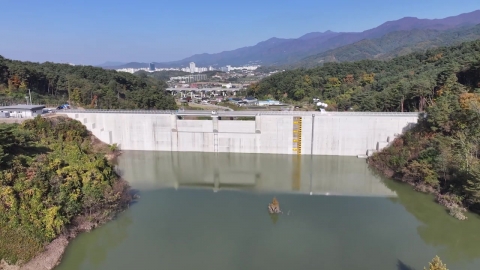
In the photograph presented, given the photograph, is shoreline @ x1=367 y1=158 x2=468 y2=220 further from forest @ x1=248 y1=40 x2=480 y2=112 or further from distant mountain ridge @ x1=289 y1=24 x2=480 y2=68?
distant mountain ridge @ x1=289 y1=24 x2=480 y2=68

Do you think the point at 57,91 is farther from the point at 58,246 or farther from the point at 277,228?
the point at 277,228

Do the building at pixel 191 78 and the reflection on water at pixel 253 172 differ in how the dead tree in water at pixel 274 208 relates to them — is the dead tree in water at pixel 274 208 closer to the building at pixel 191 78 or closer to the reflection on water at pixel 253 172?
the reflection on water at pixel 253 172

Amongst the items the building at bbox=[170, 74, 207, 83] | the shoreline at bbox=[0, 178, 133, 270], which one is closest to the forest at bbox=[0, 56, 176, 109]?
the shoreline at bbox=[0, 178, 133, 270]

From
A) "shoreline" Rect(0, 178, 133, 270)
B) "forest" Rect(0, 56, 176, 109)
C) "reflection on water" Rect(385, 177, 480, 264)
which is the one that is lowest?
"reflection on water" Rect(385, 177, 480, 264)

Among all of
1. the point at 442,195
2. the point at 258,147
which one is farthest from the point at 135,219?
the point at 442,195

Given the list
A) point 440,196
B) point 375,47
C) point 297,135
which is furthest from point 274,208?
point 375,47

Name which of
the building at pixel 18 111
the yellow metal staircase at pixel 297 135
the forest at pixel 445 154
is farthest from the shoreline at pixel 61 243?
the forest at pixel 445 154

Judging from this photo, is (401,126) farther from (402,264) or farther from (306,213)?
(402,264)
